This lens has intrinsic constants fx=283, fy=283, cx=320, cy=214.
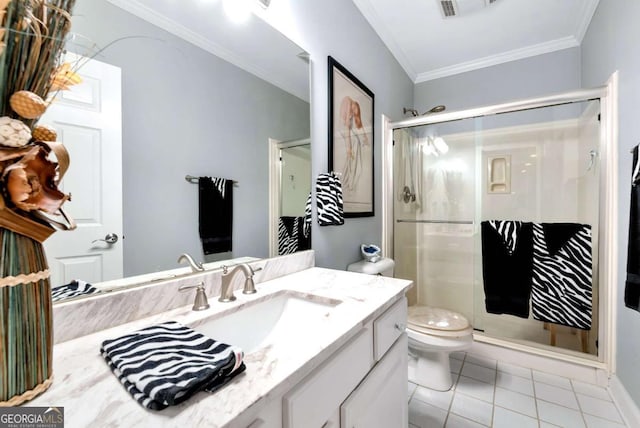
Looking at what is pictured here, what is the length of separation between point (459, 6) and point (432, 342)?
2.21 m

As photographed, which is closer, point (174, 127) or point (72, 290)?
point (72, 290)

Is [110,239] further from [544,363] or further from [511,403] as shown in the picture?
[544,363]

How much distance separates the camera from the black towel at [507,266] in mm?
1938

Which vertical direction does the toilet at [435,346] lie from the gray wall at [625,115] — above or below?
A: below

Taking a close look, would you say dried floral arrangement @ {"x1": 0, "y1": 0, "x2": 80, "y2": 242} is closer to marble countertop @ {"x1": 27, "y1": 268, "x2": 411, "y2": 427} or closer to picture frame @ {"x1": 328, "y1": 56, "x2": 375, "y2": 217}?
marble countertop @ {"x1": 27, "y1": 268, "x2": 411, "y2": 427}

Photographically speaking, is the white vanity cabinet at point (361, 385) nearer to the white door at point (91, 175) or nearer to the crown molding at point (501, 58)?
the white door at point (91, 175)

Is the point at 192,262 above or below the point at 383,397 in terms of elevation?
above

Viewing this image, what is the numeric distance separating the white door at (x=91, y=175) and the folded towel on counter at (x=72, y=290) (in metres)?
0.01

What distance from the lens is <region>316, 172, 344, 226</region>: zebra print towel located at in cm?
147

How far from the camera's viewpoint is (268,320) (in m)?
1.00

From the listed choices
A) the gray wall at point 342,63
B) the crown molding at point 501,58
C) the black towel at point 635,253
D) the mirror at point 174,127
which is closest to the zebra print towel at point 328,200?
the gray wall at point 342,63

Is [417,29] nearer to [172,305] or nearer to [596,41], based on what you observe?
[596,41]

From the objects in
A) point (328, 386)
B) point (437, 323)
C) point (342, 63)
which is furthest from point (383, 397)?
point (342, 63)

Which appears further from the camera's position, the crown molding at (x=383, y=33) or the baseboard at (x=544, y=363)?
the crown molding at (x=383, y=33)
